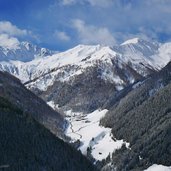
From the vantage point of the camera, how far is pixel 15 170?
653 ft

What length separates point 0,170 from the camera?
192 meters

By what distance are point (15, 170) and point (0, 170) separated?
27.0 feet
